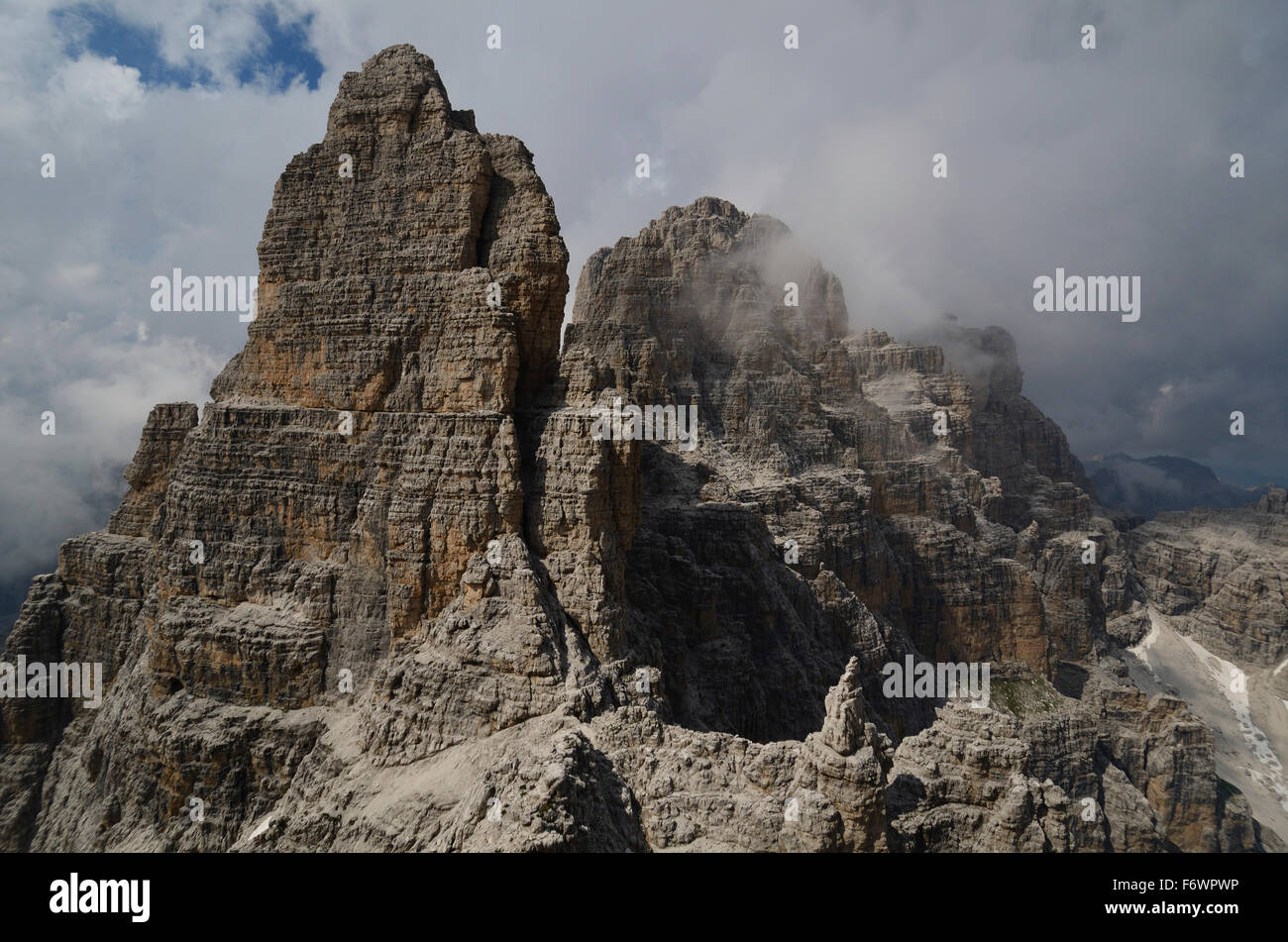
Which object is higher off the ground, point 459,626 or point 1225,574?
point 459,626

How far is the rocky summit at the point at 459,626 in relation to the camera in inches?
742

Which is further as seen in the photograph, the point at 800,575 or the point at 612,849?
the point at 800,575

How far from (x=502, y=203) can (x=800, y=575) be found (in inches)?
990

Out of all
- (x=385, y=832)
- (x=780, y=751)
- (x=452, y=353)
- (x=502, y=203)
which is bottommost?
(x=385, y=832)

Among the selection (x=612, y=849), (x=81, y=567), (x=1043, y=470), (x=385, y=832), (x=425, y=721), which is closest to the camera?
(x=612, y=849)

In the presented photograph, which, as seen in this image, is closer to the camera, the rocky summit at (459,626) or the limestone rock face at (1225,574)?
the rocky summit at (459,626)

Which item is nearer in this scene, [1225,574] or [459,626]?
[459,626]

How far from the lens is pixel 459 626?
2264 centimetres

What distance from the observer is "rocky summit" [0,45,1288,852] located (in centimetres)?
1884

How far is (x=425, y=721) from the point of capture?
2148cm

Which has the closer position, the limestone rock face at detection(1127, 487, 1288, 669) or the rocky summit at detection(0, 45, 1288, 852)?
the rocky summit at detection(0, 45, 1288, 852)

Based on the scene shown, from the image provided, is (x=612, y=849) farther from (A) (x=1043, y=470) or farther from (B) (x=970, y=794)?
(A) (x=1043, y=470)
